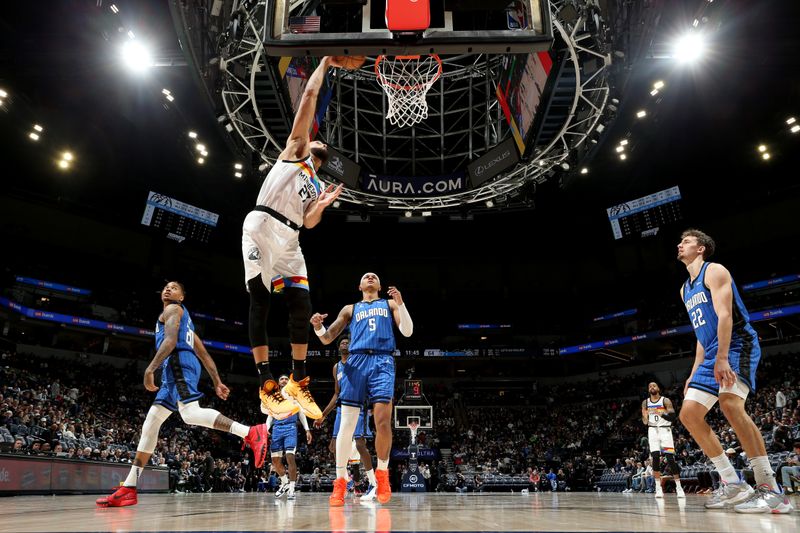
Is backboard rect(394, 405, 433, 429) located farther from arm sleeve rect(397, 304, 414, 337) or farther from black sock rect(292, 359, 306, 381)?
black sock rect(292, 359, 306, 381)

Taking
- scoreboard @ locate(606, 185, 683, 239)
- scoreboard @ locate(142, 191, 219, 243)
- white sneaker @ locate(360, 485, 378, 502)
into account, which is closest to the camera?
white sneaker @ locate(360, 485, 378, 502)

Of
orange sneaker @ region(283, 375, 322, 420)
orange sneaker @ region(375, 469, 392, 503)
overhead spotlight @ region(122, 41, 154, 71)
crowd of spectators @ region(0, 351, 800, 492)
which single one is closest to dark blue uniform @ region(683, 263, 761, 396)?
orange sneaker @ region(375, 469, 392, 503)

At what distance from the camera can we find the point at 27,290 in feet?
88.1

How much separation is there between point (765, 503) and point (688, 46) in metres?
11.5

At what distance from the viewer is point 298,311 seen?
14.3ft

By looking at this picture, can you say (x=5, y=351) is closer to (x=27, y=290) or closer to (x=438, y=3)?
(x=27, y=290)

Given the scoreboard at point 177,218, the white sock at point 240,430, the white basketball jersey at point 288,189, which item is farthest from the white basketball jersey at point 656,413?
the scoreboard at point 177,218

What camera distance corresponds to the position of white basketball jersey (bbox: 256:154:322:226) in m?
4.30

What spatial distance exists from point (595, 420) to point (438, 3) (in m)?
27.8

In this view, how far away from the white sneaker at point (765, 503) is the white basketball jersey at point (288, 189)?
4.14 meters

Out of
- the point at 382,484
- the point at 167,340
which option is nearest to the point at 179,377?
the point at 167,340

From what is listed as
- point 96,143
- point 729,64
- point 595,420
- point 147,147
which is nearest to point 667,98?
point 729,64

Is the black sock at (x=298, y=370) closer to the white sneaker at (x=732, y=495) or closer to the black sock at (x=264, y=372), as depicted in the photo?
the black sock at (x=264, y=372)

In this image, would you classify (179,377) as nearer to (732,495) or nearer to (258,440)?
(258,440)
